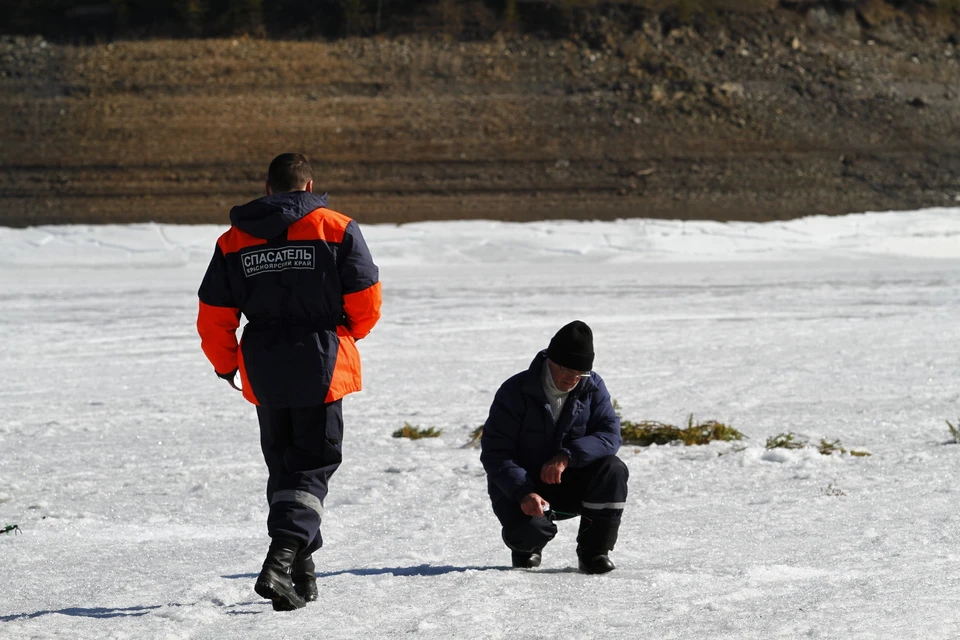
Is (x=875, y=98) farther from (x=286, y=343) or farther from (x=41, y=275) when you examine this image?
(x=286, y=343)

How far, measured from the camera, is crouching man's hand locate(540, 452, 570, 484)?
3.92m

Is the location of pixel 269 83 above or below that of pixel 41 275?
above

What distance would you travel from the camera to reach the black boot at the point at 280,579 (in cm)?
349

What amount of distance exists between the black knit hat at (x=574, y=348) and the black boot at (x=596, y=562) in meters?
0.70

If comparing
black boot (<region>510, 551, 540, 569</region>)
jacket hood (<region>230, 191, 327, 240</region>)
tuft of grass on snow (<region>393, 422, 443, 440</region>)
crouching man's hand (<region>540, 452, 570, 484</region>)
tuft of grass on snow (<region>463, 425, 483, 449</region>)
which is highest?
jacket hood (<region>230, 191, 327, 240</region>)

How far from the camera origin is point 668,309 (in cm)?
1336

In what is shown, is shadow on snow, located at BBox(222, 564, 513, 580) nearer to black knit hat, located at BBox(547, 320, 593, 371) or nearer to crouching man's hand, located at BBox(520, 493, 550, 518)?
crouching man's hand, located at BBox(520, 493, 550, 518)

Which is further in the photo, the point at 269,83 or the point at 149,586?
the point at 269,83

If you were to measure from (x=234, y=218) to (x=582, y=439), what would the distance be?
4.55 feet

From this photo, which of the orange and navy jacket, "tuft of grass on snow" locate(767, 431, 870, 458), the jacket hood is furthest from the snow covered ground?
the jacket hood

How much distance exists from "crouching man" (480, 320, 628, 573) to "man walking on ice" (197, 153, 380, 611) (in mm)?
607

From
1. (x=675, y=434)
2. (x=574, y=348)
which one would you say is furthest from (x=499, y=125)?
(x=574, y=348)

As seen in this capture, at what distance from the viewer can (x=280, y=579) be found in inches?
140

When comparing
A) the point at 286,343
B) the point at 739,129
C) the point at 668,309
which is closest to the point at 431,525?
the point at 286,343
